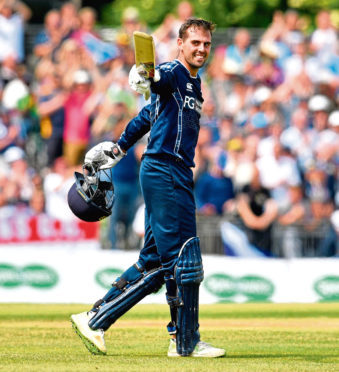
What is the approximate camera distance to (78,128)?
17.7 meters

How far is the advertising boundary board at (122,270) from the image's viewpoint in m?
14.7

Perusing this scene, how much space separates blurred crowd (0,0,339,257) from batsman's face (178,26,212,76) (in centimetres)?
752

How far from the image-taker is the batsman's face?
26.0ft

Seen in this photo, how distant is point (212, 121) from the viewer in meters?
18.1

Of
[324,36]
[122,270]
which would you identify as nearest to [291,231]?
[122,270]

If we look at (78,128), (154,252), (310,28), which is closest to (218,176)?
(78,128)

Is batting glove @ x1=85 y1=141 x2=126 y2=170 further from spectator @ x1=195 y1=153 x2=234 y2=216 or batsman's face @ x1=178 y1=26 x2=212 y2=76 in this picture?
spectator @ x1=195 y1=153 x2=234 y2=216

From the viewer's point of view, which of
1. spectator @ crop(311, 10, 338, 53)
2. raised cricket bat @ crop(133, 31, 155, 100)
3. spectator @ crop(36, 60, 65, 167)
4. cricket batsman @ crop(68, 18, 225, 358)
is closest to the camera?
raised cricket bat @ crop(133, 31, 155, 100)

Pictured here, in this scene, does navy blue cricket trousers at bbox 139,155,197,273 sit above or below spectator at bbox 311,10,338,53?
below

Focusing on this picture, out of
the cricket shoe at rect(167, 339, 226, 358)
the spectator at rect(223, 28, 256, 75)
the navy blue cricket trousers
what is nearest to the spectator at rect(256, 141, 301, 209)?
the spectator at rect(223, 28, 256, 75)

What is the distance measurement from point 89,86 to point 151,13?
12666mm

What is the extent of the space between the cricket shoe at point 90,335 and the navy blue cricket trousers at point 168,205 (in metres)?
0.82

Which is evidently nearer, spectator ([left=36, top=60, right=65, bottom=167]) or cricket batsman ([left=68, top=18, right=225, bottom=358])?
cricket batsman ([left=68, top=18, right=225, bottom=358])

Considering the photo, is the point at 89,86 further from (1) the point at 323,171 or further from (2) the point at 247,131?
(1) the point at 323,171
